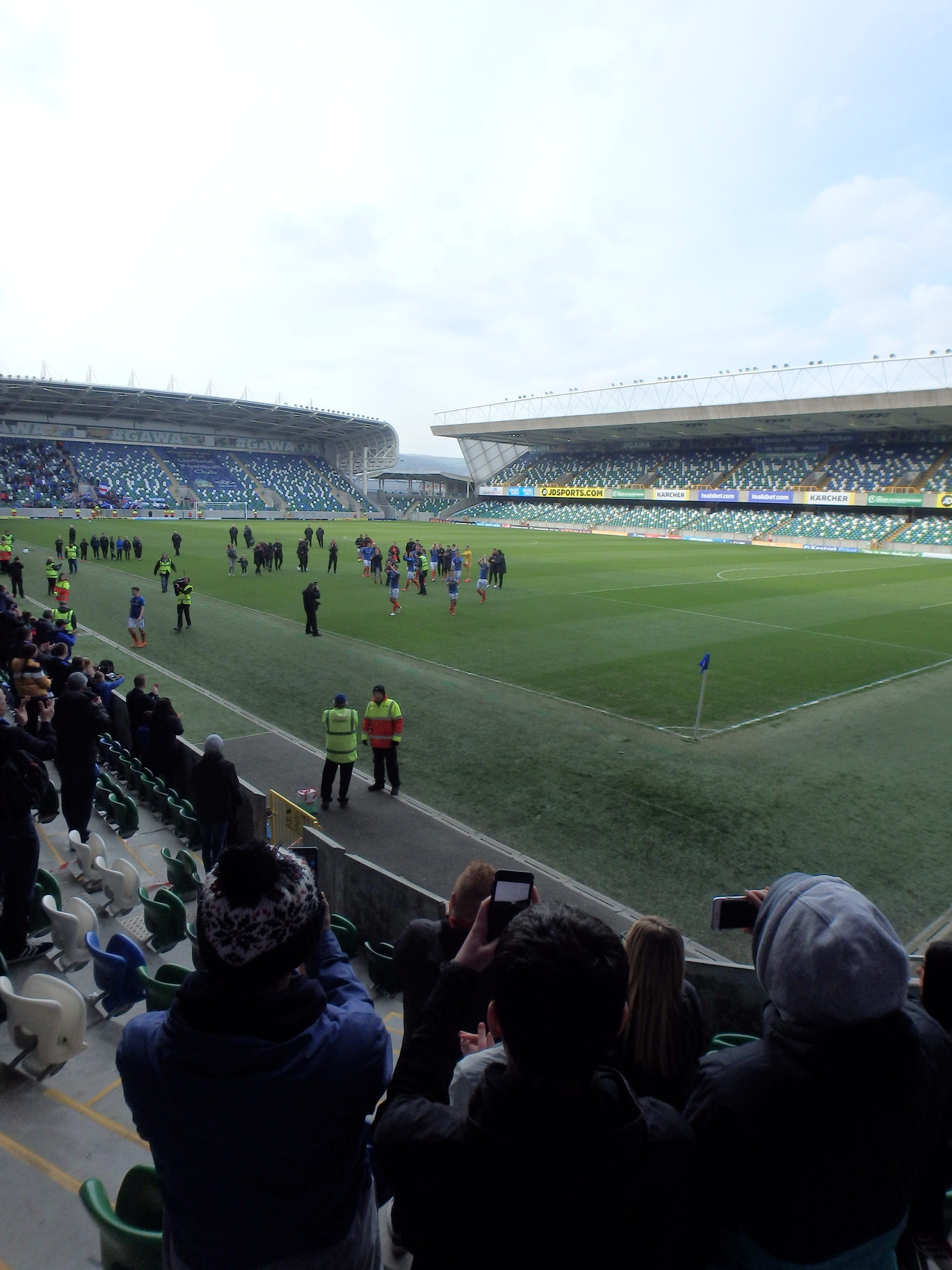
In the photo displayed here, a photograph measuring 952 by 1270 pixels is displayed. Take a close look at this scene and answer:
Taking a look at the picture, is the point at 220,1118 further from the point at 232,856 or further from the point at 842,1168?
the point at 842,1168

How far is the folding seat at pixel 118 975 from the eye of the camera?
14.0ft

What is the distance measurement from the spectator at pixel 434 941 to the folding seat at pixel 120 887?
11.0ft

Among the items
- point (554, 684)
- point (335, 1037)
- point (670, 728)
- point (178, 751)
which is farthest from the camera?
point (554, 684)

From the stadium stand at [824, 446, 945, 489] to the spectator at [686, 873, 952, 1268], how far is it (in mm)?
70166

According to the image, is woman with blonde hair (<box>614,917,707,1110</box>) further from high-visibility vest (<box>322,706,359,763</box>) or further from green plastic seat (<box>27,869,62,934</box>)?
high-visibility vest (<box>322,706,359,763</box>)

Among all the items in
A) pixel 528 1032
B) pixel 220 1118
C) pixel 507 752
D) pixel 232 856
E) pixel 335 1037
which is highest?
pixel 232 856

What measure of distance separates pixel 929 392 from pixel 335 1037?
6495cm

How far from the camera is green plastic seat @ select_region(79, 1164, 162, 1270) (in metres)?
2.29

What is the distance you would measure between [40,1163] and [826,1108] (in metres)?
3.43

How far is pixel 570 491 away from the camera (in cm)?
8369

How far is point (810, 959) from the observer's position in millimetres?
1746

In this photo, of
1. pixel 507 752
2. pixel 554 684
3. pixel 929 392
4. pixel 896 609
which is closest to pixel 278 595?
pixel 554 684

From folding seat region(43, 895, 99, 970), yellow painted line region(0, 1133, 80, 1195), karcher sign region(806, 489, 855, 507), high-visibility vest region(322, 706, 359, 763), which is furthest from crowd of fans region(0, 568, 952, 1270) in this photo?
karcher sign region(806, 489, 855, 507)

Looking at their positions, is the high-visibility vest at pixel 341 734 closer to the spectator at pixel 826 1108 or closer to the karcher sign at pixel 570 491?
the spectator at pixel 826 1108
